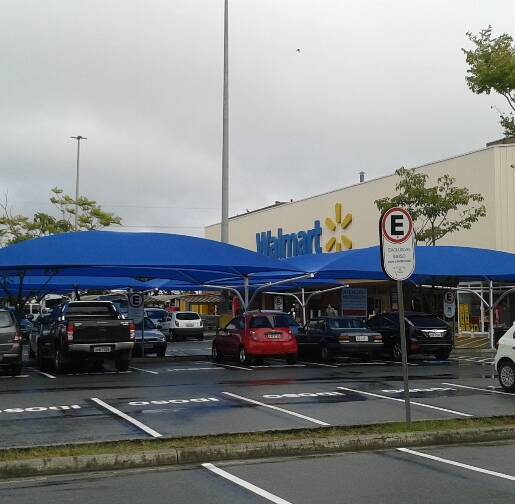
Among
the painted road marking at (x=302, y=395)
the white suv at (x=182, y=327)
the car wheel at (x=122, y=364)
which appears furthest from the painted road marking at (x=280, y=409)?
the white suv at (x=182, y=327)

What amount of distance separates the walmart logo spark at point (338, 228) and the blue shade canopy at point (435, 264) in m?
16.3

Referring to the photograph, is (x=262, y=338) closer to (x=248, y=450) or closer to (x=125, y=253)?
(x=125, y=253)

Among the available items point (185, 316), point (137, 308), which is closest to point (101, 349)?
point (137, 308)

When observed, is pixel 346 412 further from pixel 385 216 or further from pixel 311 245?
pixel 311 245

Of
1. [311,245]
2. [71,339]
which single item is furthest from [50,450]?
[311,245]

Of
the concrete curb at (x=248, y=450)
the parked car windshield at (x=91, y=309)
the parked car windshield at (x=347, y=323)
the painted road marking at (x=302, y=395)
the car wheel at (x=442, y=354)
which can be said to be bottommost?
the concrete curb at (x=248, y=450)

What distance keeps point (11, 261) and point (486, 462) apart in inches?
702

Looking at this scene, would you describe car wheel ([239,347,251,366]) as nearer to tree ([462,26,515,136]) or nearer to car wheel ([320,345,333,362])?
car wheel ([320,345,333,362])

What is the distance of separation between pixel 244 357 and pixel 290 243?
3156 centimetres

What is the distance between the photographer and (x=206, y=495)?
7.84 m

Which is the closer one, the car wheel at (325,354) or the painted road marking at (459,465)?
the painted road marking at (459,465)

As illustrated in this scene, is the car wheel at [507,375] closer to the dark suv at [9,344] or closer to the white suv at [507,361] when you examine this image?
the white suv at [507,361]

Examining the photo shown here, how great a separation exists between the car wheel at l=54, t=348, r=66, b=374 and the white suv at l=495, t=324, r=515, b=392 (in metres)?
11.3

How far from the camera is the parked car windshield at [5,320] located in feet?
67.3
